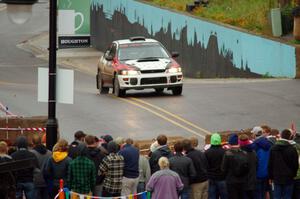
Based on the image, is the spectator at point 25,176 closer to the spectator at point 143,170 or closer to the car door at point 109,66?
the spectator at point 143,170

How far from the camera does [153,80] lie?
3175cm

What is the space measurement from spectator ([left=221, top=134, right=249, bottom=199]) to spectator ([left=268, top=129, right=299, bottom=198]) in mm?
521

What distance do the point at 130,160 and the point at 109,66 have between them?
16.9 meters

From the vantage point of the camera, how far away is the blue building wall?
38562 mm

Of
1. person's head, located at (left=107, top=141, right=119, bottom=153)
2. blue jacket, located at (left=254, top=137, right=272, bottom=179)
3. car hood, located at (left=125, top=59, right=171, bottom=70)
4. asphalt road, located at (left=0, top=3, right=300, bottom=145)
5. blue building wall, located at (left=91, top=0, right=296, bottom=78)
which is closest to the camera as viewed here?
person's head, located at (left=107, top=141, right=119, bottom=153)

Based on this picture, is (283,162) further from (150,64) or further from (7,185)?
(150,64)

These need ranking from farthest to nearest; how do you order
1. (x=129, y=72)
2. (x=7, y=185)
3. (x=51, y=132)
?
(x=129, y=72) < (x=51, y=132) < (x=7, y=185)

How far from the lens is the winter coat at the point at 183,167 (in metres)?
16.7

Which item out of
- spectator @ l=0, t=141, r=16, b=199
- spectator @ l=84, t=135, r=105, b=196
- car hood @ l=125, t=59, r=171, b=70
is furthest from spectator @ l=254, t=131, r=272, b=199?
car hood @ l=125, t=59, r=171, b=70

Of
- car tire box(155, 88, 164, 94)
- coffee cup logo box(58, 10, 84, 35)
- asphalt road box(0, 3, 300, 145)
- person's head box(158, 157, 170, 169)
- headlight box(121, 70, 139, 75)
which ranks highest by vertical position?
coffee cup logo box(58, 10, 84, 35)

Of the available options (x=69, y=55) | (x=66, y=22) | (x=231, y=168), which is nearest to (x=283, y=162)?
(x=231, y=168)

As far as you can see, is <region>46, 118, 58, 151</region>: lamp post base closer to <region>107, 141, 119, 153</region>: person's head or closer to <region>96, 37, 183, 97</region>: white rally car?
<region>107, 141, 119, 153</region>: person's head

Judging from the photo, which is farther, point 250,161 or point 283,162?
point 283,162

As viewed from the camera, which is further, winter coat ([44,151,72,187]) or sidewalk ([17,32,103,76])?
sidewalk ([17,32,103,76])
